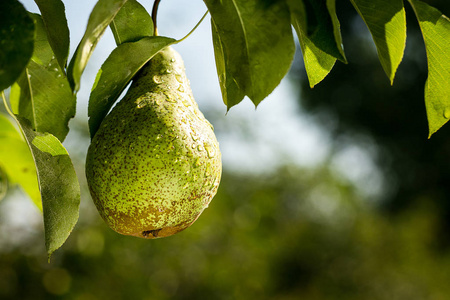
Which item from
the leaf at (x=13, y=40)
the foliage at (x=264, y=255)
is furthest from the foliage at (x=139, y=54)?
the foliage at (x=264, y=255)

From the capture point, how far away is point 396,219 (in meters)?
8.45

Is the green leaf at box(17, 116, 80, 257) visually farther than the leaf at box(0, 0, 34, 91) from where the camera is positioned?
Yes

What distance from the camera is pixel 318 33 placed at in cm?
53

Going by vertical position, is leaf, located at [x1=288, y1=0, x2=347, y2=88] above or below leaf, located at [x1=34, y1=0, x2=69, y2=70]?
above

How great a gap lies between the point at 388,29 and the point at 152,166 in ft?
1.12

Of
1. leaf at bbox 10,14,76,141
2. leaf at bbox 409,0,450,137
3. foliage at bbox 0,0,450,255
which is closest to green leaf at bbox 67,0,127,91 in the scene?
foliage at bbox 0,0,450,255

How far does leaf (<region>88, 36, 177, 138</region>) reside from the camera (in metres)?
0.60

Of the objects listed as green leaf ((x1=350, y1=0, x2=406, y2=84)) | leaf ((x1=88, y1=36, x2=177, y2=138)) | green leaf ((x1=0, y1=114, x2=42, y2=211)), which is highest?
green leaf ((x1=350, y1=0, x2=406, y2=84))

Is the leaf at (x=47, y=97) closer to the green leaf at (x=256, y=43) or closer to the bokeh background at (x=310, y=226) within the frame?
the green leaf at (x=256, y=43)

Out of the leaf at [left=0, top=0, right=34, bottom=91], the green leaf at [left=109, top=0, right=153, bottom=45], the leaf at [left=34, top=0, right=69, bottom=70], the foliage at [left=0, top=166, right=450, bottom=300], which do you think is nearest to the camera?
the leaf at [left=0, top=0, right=34, bottom=91]

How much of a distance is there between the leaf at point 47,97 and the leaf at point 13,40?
0.24 m

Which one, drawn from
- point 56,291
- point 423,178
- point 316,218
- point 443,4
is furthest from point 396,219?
point 56,291

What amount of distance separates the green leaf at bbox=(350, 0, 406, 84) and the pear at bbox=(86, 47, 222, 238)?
0.25m

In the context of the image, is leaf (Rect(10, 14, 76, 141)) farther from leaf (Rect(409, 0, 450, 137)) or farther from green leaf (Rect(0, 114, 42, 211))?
leaf (Rect(409, 0, 450, 137))
